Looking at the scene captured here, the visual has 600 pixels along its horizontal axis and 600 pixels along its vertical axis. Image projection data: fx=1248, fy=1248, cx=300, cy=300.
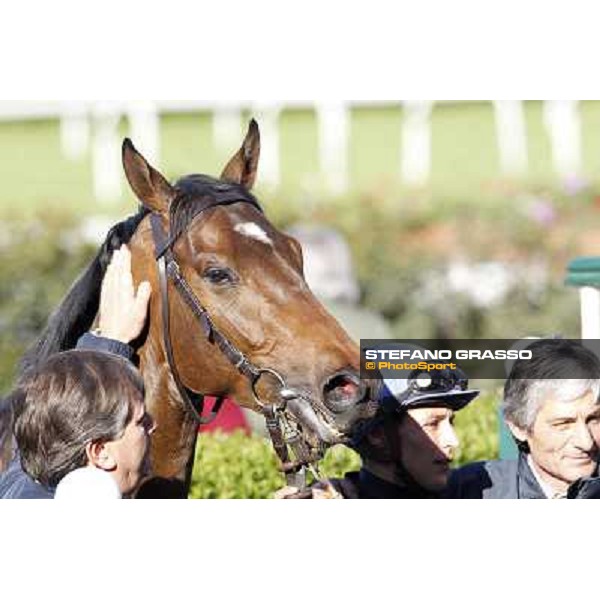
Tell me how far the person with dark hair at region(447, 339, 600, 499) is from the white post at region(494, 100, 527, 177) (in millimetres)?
8737

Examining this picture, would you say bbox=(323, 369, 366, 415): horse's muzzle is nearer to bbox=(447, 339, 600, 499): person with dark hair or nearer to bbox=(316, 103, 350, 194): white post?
bbox=(447, 339, 600, 499): person with dark hair

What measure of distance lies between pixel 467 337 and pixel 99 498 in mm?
7959

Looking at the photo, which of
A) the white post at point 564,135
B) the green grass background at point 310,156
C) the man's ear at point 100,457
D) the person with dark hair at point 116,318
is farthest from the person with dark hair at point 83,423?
the white post at point 564,135

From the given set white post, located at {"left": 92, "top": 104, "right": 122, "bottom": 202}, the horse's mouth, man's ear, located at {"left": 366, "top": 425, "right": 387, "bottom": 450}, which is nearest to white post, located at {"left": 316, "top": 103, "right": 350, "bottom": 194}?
white post, located at {"left": 92, "top": 104, "right": 122, "bottom": 202}

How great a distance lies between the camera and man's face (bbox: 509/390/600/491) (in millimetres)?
3471

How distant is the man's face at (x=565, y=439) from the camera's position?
11.4ft

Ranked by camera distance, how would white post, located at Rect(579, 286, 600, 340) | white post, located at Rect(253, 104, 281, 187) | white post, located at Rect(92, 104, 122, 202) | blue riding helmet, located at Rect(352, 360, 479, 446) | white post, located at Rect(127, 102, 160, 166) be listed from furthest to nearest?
white post, located at Rect(253, 104, 281, 187), white post, located at Rect(92, 104, 122, 202), white post, located at Rect(127, 102, 160, 166), white post, located at Rect(579, 286, 600, 340), blue riding helmet, located at Rect(352, 360, 479, 446)

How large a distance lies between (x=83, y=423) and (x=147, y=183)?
1.08 metres

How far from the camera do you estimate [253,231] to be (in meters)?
3.41

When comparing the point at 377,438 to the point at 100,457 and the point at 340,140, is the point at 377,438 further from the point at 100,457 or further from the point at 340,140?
the point at 340,140

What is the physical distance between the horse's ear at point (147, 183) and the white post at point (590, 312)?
1.82 meters

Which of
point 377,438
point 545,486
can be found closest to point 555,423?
point 545,486

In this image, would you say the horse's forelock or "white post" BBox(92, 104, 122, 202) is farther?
"white post" BBox(92, 104, 122, 202)
